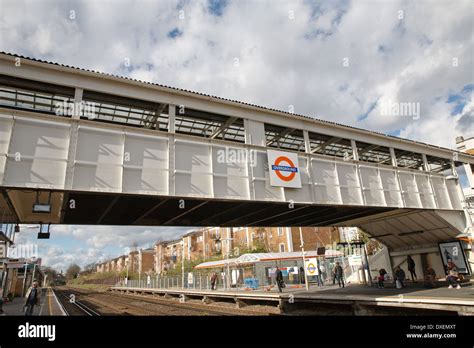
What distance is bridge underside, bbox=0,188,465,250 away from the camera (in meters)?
13.3

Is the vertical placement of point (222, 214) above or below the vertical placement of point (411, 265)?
above

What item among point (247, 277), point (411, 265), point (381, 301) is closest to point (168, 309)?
point (247, 277)

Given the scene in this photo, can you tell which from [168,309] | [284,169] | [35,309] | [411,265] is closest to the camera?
[284,169]

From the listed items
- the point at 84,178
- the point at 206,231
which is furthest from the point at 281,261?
the point at 206,231

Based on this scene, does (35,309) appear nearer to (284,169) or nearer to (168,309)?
(168,309)

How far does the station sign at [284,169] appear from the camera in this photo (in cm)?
1413

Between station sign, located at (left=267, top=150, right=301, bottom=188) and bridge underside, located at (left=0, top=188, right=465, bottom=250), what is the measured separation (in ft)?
3.65

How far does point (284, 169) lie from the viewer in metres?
14.4

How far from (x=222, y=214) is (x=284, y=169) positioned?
492cm

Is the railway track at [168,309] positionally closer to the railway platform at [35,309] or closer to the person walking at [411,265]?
the railway platform at [35,309]
